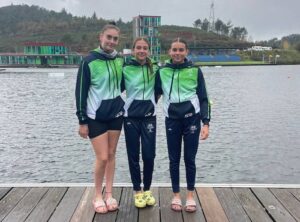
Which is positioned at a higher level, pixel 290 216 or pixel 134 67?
pixel 134 67

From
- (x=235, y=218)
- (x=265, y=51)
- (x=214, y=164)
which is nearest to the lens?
(x=235, y=218)

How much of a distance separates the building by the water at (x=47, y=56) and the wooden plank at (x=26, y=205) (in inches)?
4566

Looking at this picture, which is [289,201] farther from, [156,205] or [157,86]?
[157,86]

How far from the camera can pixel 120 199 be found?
15.7ft

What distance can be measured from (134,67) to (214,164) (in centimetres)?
854

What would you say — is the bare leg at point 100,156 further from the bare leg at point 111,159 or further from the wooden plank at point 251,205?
the wooden plank at point 251,205

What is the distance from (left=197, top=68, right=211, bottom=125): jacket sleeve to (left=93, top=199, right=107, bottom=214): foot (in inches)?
59.2

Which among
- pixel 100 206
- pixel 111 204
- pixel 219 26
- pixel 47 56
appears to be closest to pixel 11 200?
pixel 100 206

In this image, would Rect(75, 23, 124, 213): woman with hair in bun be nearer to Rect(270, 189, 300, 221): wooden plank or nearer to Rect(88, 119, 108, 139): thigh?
Rect(88, 119, 108, 139): thigh

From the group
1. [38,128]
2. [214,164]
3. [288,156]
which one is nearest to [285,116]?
[288,156]

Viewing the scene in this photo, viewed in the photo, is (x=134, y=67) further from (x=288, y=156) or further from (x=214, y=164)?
(x=288, y=156)

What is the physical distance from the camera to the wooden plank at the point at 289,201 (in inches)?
172

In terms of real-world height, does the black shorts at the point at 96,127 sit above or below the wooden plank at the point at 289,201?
above

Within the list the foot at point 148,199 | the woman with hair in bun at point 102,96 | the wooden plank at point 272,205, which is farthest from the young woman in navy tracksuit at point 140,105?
the wooden plank at point 272,205
